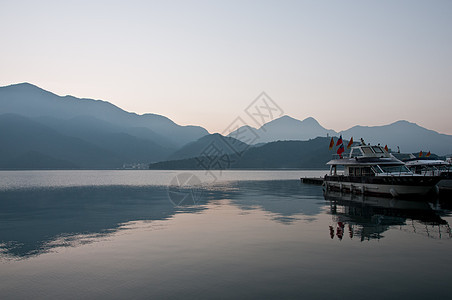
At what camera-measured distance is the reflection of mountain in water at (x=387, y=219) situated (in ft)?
92.9

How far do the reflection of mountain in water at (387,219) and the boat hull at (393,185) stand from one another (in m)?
1.67

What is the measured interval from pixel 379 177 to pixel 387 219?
→ 20542mm

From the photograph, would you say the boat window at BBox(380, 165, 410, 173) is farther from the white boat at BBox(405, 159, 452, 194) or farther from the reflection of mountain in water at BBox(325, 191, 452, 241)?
the reflection of mountain in water at BBox(325, 191, 452, 241)

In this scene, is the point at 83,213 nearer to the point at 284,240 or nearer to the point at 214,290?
the point at 284,240

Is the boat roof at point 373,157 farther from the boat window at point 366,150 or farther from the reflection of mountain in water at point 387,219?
the reflection of mountain in water at point 387,219

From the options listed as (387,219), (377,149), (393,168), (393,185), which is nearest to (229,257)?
(387,219)

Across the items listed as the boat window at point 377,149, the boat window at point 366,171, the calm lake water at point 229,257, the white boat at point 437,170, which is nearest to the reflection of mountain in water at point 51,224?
the calm lake water at point 229,257

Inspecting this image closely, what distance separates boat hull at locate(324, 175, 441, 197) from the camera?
49.2 m

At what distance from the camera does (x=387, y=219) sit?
115 ft

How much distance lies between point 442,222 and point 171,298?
96.3 feet

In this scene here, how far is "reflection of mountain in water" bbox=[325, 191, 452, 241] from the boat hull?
5.47 ft

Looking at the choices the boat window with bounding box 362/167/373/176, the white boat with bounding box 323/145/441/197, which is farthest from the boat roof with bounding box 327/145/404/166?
the boat window with bounding box 362/167/373/176

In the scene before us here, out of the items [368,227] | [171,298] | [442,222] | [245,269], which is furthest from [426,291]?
[442,222]

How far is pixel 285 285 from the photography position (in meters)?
15.8
